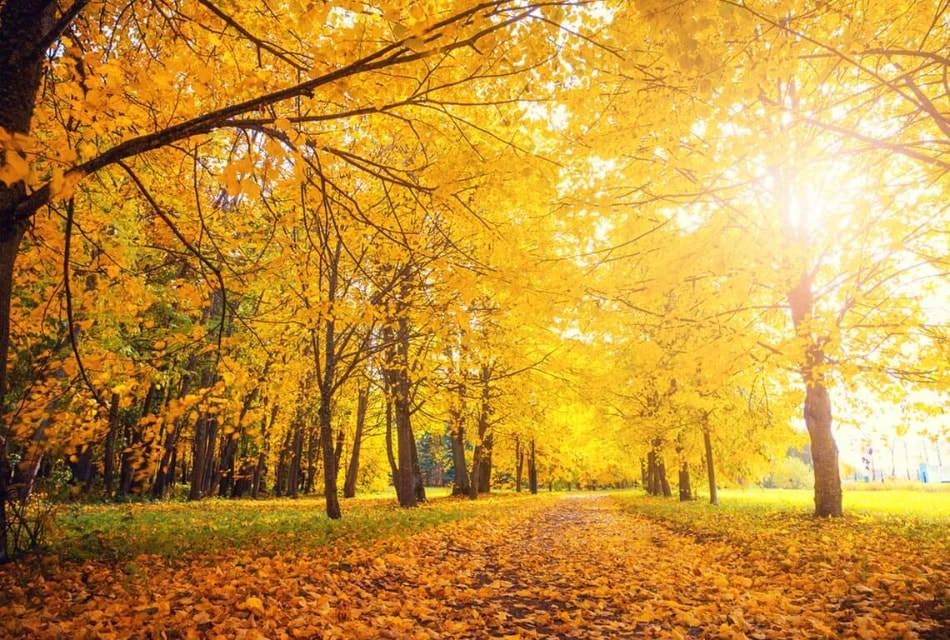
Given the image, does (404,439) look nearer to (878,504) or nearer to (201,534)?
(201,534)

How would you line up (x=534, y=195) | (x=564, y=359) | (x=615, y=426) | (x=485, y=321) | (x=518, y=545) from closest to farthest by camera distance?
(x=534, y=195)
(x=518, y=545)
(x=485, y=321)
(x=564, y=359)
(x=615, y=426)

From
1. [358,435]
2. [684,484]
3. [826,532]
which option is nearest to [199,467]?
[358,435]

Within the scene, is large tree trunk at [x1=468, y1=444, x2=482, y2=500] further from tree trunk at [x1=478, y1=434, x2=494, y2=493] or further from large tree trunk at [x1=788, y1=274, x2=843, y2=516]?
large tree trunk at [x1=788, y1=274, x2=843, y2=516]

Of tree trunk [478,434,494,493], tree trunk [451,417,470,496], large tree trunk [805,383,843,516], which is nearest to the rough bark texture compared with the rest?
tree trunk [451,417,470,496]

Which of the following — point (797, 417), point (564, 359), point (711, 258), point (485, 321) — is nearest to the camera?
point (711, 258)

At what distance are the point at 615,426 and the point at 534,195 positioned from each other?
18482 millimetres

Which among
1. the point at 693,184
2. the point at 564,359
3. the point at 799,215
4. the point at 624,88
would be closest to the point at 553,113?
the point at 624,88

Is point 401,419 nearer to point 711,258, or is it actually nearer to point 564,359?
point 564,359

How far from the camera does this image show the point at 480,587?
18.3 feet

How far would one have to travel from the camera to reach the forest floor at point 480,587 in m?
3.75

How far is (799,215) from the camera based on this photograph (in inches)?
429

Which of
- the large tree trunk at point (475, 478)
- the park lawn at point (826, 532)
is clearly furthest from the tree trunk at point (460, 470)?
the park lawn at point (826, 532)

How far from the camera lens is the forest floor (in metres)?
3.75

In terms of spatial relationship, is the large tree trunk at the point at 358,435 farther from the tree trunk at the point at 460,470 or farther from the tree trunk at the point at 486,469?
the tree trunk at the point at 486,469
